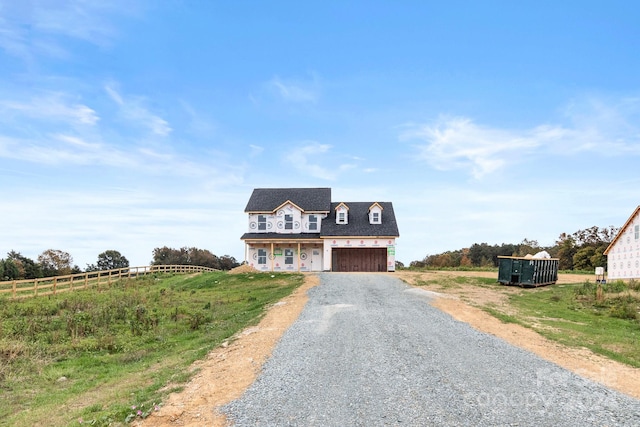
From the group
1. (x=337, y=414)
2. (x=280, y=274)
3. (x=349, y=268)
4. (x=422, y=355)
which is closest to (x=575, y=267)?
(x=349, y=268)

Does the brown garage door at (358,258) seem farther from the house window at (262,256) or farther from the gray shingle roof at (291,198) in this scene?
the house window at (262,256)

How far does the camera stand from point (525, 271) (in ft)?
91.4

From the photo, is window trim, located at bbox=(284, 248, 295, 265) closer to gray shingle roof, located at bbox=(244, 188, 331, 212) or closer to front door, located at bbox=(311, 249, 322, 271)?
front door, located at bbox=(311, 249, 322, 271)

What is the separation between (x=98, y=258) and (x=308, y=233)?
56158mm

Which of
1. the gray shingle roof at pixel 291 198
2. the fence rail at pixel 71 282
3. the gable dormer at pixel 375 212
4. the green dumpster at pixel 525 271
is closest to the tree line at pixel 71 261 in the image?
the fence rail at pixel 71 282

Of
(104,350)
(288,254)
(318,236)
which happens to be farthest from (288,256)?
(104,350)

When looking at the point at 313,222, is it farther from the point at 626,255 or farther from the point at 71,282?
the point at 626,255

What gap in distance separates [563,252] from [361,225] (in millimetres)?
38370

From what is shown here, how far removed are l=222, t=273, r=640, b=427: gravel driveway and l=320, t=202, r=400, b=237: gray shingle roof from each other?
24965mm

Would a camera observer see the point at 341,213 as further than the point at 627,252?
Yes

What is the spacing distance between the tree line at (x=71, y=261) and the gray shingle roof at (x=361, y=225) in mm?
41830

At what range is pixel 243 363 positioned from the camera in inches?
404

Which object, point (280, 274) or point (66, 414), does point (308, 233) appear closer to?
point (280, 274)

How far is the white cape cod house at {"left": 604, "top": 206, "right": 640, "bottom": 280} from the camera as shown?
3109 cm
